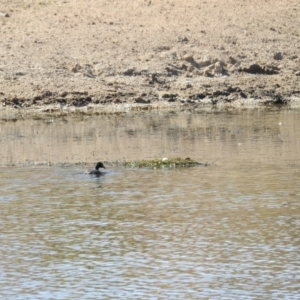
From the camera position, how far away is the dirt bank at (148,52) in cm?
2878

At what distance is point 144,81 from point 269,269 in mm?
19238

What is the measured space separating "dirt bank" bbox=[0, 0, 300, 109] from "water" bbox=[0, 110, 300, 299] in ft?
20.8

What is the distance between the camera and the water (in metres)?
10.1

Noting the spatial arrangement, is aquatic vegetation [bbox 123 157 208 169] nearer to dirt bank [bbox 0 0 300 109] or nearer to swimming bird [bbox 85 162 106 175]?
swimming bird [bbox 85 162 106 175]

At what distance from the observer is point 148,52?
103 feet

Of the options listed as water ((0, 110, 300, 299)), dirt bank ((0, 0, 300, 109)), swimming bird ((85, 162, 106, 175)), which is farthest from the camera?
dirt bank ((0, 0, 300, 109))

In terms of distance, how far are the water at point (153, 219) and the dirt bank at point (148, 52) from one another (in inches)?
249

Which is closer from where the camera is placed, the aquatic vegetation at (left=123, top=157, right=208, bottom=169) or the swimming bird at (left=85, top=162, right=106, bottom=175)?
the swimming bird at (left=85, top=162, right=106, bottom=175)

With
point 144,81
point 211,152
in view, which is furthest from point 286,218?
point 144,81

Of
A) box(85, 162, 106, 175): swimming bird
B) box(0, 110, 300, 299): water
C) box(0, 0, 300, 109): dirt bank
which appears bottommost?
box(0, 110, 300, 299): water

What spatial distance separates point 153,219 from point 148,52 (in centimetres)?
1832

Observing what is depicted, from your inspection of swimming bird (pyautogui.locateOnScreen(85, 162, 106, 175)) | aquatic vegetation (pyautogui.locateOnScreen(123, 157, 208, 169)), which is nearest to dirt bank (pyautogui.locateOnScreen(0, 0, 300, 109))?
aquatic vegetation (pyautogui.locateOnScreen(123, 157, 208, 169))

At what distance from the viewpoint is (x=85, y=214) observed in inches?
543

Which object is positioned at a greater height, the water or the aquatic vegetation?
the aquatic vegetation
